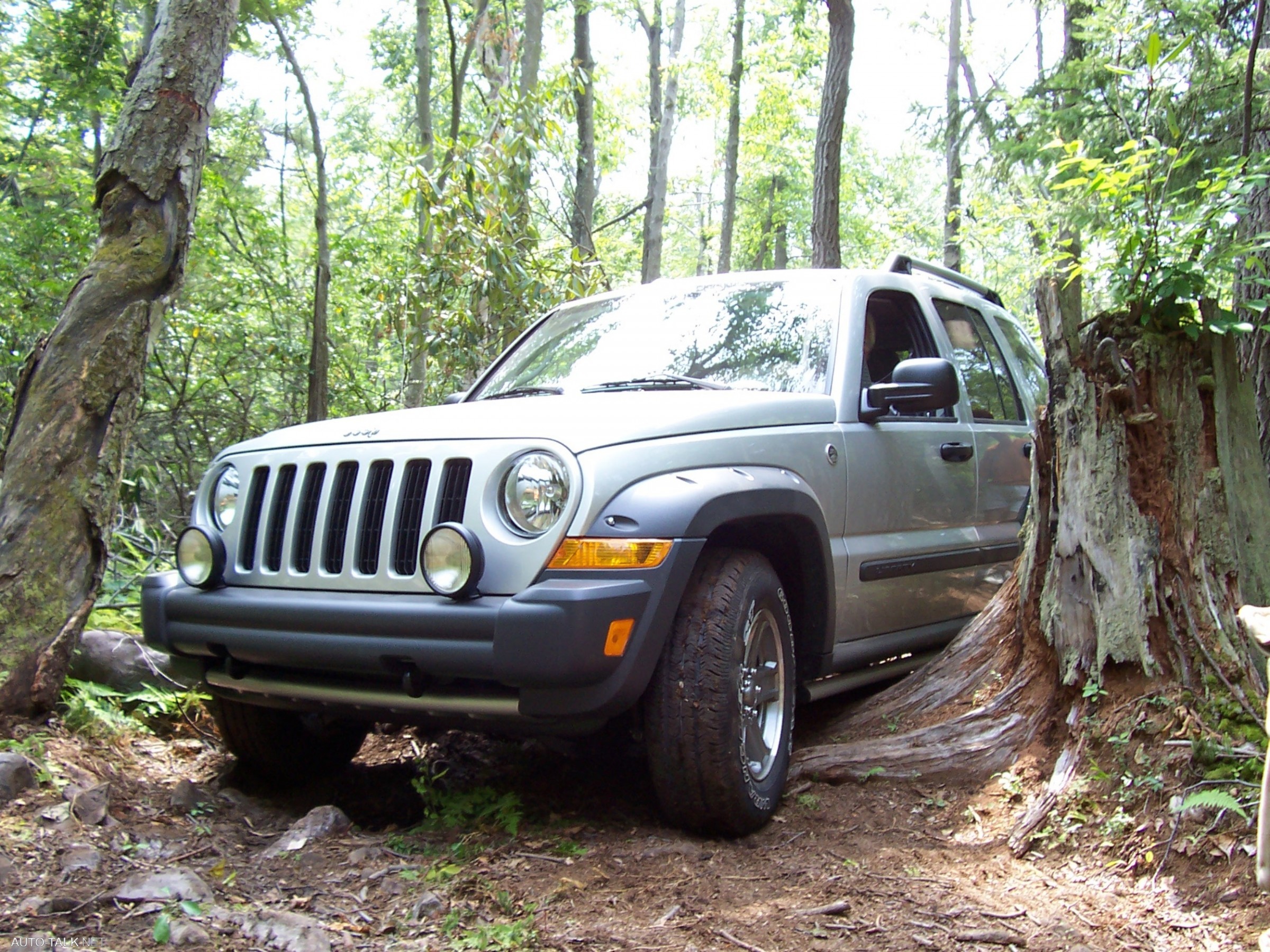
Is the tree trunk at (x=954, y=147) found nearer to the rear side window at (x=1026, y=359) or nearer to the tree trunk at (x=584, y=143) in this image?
the tree trunk at (x=584, y=143)

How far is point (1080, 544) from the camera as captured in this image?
359 cm

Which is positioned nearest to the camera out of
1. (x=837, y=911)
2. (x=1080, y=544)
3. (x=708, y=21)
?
(x=837, y=911)

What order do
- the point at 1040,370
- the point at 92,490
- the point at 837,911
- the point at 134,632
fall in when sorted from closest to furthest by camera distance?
1. the point at 837,911
2. the point at 92,490
3. the point at 134,632
4. the point at 1040,370

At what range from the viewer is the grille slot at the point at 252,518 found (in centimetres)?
336

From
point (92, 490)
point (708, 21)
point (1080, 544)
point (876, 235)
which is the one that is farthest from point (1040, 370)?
point (876, 235)

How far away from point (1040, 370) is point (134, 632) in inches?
198

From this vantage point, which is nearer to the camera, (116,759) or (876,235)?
(116,759)

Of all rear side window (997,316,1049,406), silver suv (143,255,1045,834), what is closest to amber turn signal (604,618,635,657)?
silver suv (143,255,1045,834)

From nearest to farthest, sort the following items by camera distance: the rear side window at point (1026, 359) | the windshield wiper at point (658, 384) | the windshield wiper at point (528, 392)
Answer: the windshield wiper at point (658, 384) < the windshield wiper at point (528, 392) < the rear side window at point (1026, 359)

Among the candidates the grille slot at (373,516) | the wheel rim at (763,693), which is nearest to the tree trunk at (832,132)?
the wheel rim at (763,693)

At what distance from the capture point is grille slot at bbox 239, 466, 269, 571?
132 inches

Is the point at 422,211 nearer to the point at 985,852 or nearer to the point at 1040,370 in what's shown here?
the point at 1040,370

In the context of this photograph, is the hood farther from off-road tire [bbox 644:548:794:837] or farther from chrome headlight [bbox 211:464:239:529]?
off-road tire [bbox 644:548:794:837]

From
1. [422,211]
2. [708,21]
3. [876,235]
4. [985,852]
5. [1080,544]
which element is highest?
[708,21]
